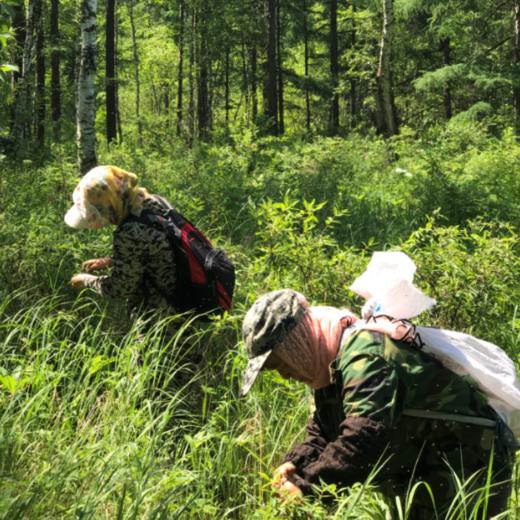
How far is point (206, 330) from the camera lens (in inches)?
127

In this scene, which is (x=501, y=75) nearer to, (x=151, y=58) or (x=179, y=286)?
(x=179, y=286)

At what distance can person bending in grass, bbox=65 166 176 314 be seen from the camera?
2877mm

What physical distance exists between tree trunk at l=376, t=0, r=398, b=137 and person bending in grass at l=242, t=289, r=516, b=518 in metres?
10.8

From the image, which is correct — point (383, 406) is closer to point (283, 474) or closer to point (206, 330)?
point (283, 474)

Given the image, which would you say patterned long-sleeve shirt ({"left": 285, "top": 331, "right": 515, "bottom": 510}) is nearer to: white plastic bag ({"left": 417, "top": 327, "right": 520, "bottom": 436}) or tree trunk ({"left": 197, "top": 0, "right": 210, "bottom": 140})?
white plastic bag ({"left": 417, "top": 327, "right": 520, "bottom": 436})

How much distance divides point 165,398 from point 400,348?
1891mm

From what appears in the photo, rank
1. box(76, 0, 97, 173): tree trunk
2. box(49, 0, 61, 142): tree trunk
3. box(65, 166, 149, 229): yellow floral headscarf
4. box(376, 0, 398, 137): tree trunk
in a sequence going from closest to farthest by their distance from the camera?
1. box(65, 166, 149, 229): yellow floral headscarf
2. box(76, 0, 97, 173): tree trunk
3. box(376, 0, 398, 137): tree trunk
4. box(49, 0, 61, 142): tree trunk

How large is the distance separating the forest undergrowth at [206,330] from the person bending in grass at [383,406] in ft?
0.30

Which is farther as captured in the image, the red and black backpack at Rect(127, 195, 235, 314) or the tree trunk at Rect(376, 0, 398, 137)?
the tree trunk at Rect(376, 0, 398, 137)

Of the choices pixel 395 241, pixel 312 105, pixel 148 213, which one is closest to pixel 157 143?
pixel 395 241

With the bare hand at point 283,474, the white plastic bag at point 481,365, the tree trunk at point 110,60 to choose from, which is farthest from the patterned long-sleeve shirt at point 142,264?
the tree trunk at point 110,60

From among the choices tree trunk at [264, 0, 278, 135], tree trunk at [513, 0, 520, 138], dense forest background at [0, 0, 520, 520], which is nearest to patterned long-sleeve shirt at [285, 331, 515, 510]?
dense forest background at [0, 0, 520, 520]

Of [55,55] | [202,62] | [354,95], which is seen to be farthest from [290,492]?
→ [354,95]

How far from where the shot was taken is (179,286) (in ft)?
10.2
